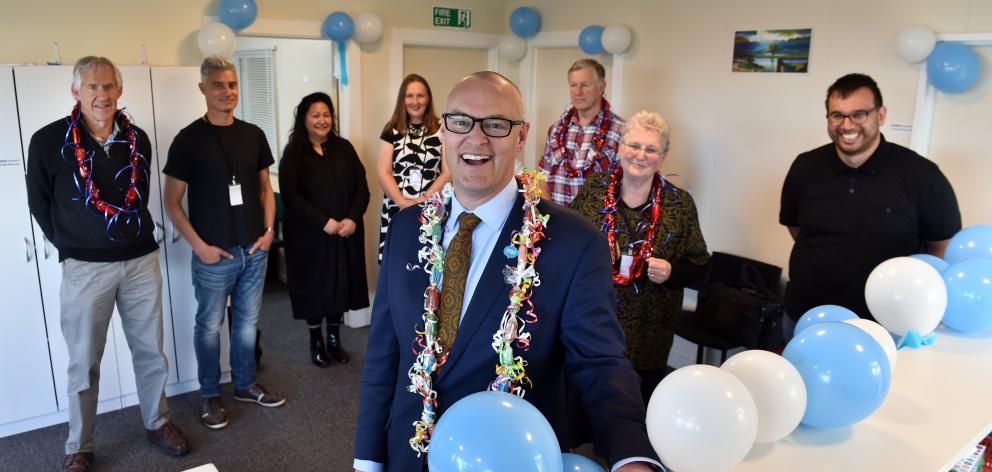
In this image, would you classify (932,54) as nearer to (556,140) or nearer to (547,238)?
(556,140)

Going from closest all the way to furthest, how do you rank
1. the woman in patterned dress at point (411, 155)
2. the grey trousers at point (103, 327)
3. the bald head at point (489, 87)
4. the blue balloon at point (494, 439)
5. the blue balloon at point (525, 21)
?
1. the blue balloon at point (494, 439)
2. the bald head at point (489, 87)
3. the grey trousers at point (103, 327)
4. the woman in patterned dress at point (411, 155)
5. the blue balloon at point (525, 21)

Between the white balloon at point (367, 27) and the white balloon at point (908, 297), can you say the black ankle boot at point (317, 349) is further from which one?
the white balloon at point (908, 297)

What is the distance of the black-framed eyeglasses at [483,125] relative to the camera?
161 centimetres

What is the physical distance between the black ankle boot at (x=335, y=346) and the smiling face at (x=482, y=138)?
3427 mm

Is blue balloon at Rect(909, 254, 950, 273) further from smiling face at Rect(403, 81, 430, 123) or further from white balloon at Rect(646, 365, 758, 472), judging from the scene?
smiling face at Rect(403, 81, 430, 123)

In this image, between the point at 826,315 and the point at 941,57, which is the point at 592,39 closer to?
the point at 941,57

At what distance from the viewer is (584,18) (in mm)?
5430

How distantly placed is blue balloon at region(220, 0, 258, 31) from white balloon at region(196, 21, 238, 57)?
4.4 inches

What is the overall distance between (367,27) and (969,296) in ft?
13.5

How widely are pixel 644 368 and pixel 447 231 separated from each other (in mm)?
1501

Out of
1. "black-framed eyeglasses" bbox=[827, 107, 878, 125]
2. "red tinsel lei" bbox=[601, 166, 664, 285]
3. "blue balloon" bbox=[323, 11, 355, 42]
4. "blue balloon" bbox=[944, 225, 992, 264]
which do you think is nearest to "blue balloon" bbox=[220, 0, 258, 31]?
"blue balloon" bbox=[323, 11, 355, 42]

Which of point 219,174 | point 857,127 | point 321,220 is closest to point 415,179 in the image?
point 321,220

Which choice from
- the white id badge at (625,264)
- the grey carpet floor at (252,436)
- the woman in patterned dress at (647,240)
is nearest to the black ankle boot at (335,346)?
the grey carpet floor at (252,436)

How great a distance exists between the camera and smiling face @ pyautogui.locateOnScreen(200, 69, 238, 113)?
142 inches
